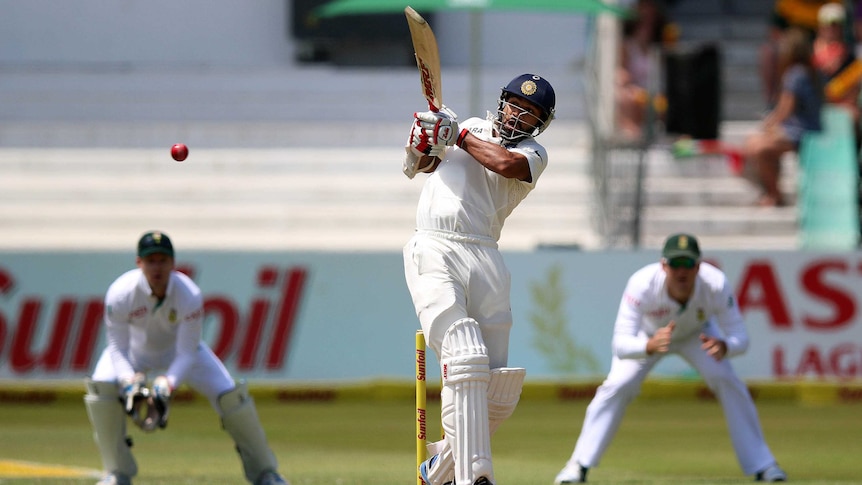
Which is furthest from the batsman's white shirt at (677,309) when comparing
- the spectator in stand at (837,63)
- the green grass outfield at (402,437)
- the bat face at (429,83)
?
the spectator in stand at (837,63)

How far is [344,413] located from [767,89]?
5.57 meters

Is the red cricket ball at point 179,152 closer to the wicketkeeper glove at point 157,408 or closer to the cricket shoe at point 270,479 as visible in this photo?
the wicketkeeper glove at point 157,408

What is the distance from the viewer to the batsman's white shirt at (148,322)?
751 centimetres

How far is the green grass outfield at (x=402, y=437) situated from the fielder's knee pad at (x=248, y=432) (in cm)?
20

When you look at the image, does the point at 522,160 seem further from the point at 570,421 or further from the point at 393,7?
the point at 393,7

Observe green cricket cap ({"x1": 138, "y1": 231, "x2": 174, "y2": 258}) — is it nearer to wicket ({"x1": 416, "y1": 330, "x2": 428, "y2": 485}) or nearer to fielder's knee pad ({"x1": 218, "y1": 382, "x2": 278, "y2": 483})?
fielder's knee pad ({"x1": 218, "y1": 382, "x2": 278, "y2": 483})

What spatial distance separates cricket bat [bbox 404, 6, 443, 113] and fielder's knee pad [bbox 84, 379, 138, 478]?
7.73ft

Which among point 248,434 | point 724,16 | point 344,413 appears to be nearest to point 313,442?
point 344,413

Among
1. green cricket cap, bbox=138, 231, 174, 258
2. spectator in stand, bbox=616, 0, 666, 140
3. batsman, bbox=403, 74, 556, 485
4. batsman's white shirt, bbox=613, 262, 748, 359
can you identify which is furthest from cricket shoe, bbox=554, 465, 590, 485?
spectator in stand, bbox=616, 0, 666, 140

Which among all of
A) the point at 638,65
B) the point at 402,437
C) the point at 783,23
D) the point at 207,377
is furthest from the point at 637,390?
the point at 783,23

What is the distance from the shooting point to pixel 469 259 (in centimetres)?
595

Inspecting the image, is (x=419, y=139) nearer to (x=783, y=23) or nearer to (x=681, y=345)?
(x=681, y=345)

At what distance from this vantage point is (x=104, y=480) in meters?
7.34

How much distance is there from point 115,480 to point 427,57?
103 inches
